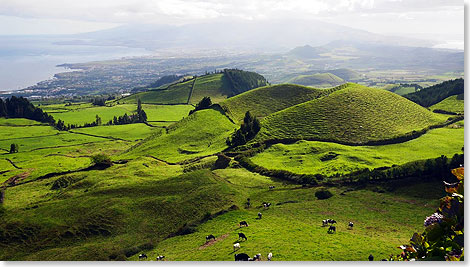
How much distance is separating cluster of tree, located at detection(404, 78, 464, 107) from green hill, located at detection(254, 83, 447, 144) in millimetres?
23129

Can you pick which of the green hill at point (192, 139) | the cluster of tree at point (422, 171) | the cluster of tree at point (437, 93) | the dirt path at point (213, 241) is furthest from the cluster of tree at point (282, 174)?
the cluster of tree at point (437, 93)

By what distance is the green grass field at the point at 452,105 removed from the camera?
9539 centimetres

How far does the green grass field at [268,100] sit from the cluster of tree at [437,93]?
105 feet

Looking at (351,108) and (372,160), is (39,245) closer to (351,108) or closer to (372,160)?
(372,160)

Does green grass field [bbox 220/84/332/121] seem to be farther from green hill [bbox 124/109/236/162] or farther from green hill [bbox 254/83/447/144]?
green hill [bbox 254/83/447/144]

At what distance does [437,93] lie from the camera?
115 metres

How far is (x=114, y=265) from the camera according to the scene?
56.7 ft

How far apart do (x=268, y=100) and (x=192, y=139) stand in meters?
41.8

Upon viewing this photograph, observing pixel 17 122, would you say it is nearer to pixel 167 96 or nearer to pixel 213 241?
pixel 167 96

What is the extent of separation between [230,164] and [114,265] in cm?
4444

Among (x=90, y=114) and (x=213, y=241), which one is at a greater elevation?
(x=213, y=241)

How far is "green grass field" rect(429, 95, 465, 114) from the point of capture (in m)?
95.4

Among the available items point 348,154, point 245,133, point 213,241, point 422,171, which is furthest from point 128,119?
point 213,241

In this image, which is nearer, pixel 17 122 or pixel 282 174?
pixel 282 174
